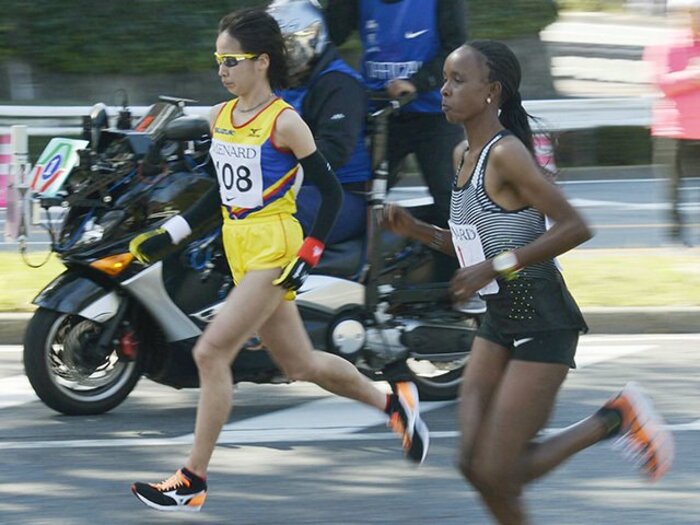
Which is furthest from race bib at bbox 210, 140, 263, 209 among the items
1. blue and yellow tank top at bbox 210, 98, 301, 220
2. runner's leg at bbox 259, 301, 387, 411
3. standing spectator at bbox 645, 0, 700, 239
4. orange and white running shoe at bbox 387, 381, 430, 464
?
standing spectator at bbox 645, 0, 700, 239

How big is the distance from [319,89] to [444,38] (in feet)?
2.81

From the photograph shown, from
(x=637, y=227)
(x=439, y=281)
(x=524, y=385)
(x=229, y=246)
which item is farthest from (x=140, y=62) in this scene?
(x=524, y=385)

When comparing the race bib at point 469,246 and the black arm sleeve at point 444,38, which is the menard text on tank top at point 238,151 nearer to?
the race bib at point 469,246

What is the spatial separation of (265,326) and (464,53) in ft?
4.95

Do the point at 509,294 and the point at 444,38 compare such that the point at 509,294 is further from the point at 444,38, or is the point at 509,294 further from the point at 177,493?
the point at 444,38

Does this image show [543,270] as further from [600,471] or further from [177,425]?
[177,425]

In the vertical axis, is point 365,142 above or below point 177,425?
above

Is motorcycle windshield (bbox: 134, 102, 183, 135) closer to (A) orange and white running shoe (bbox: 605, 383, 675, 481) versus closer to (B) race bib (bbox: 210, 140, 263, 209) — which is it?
(B) race bib (bbox: 210, 140, 263, 209)

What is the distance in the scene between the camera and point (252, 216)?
5.55m

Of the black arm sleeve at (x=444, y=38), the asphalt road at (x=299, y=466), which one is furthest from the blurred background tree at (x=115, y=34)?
the black arm sleeve at (x=444, y=38)

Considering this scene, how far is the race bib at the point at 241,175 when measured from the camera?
217 inches

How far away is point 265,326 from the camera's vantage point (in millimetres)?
5672

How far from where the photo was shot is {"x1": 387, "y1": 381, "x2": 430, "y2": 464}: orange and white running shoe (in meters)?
5.77

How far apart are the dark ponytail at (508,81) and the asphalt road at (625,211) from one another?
589cm
